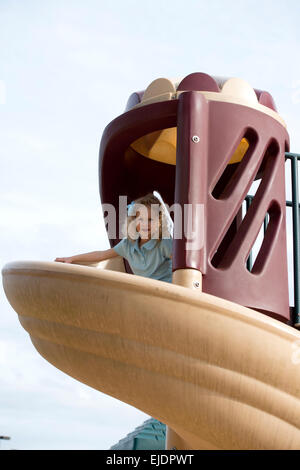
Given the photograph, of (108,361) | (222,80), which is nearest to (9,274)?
(108,361)

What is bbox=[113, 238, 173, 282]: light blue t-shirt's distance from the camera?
403 cm

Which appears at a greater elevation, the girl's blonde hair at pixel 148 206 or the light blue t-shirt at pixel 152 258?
the girl's blonde hair at pixel 148 206

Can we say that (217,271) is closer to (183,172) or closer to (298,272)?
(183,172)

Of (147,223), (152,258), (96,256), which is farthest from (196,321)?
(96,256)

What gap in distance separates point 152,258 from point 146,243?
0.11 meters

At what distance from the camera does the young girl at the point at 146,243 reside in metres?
4.04

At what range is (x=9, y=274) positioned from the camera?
133 inches

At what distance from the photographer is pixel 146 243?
4.12 meters

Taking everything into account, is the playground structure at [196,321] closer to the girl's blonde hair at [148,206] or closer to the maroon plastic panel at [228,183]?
the maroon plastic panel at [228,183]

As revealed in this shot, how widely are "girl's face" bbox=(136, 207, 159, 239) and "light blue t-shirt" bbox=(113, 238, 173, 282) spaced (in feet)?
0.16

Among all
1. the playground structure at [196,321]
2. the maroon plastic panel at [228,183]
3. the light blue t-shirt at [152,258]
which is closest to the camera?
the playground structure at [196,321]

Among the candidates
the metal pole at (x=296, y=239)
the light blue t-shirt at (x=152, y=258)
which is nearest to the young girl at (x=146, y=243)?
the light blue t-shirt at (x=152, y=258)

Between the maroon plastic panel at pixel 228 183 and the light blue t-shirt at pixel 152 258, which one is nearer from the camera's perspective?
the maroon plastic panel at pixel 228 183

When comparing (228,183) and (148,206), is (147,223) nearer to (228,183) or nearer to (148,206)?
(148,206)
